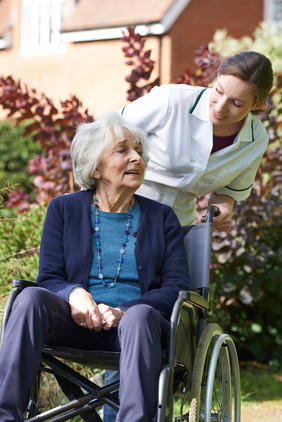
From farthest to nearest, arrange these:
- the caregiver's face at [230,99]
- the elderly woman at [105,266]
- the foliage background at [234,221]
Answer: the foliage background at [234,221], the caregiver's face at [230,99], the elderly woman at [105,266]

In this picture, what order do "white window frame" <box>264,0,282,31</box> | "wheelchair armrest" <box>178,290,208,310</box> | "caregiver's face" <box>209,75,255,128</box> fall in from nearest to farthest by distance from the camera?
1. "wheelchair armrest" <box>178,290,208,310</box>
2. "caregiver's face" <box>209,75,255,128</box>
3. "white window frame" <box>264,0,282,31</box>

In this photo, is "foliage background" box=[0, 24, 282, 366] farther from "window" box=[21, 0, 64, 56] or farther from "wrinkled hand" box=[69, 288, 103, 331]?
"window" box=[21, 0, 64, 56]

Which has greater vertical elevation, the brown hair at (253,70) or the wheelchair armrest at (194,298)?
the brown hair at (253,70)

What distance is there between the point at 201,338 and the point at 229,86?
3.60 feet

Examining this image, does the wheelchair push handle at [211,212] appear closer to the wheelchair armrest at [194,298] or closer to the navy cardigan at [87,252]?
the navy cardigan at [87,252]

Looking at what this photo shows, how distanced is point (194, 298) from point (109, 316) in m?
0.34

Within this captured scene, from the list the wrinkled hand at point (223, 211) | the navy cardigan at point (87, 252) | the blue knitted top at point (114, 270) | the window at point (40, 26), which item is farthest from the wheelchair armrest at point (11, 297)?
the window at point (40, 26)

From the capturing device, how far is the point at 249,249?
230 inches

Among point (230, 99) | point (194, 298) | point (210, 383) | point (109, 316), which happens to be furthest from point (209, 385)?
point (230, 99)

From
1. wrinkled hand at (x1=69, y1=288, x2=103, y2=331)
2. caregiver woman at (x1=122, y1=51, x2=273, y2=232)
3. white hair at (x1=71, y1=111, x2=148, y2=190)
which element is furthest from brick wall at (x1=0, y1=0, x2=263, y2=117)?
wrinkled hand at (x1=69, y1=288, x2=103, y2=331)

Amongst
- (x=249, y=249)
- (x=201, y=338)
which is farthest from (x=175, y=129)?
(x=249, y=249)

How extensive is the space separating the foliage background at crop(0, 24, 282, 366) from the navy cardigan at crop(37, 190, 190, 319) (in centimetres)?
142

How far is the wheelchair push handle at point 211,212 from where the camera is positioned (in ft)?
12.3

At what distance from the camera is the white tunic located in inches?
150
